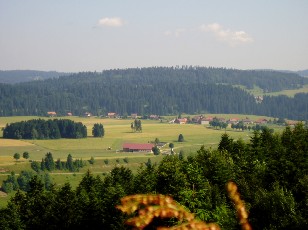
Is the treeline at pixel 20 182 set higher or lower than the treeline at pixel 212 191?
lower

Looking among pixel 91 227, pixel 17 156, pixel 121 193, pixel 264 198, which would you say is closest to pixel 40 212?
pixel 91 227

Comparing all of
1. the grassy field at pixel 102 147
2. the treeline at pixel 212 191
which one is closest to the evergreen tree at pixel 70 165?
the grassy field at pixel 102 147

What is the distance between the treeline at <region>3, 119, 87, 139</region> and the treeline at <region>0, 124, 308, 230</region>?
10299cm

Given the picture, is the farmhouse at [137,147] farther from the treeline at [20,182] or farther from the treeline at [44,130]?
the treeline at [20,182]

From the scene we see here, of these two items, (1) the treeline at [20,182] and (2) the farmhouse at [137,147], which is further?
(2) the farmhouse at [137,147]

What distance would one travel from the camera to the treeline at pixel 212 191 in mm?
26922

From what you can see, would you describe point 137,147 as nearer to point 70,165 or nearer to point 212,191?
point 70,165

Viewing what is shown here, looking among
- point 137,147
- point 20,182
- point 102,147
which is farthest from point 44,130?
point 20,182

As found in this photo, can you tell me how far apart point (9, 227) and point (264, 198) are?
22.3m

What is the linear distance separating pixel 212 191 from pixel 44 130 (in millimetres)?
125978

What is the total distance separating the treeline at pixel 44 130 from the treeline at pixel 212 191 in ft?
338

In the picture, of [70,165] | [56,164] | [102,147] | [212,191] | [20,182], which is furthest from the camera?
[102,147]

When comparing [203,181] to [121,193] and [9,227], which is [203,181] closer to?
[121,193]

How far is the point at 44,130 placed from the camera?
5979 inches
